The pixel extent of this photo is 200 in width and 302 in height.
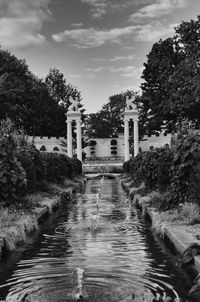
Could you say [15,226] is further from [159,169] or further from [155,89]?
[155,89]

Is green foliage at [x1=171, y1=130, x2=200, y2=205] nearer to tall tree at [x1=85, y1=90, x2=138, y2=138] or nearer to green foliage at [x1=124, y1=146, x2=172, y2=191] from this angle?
green foliage at [x1=124, y1=146, x2=172, y2=191]

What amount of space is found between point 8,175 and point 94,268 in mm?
4644

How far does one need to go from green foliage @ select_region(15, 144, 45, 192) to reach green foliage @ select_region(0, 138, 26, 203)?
2.34 m

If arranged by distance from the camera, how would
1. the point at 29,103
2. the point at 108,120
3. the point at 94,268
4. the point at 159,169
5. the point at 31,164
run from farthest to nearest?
the point at 108,120 → the point at 29,103 → the point at 31,164 → the point at 159,169 → the point at 94,268

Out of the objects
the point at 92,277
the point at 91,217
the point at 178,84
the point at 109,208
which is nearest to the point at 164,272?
the point at 92,277

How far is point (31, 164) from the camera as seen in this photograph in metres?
15.5

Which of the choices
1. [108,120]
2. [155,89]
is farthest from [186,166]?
[108,120]

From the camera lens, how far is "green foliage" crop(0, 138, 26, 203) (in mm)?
11273

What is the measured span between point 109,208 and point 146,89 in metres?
44.5

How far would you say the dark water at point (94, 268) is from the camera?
598 cm

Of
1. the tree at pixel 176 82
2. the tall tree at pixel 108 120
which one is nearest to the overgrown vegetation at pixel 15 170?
the tree at pixel 176 82

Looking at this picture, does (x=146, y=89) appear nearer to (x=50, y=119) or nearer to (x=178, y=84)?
(x=50, y=119)

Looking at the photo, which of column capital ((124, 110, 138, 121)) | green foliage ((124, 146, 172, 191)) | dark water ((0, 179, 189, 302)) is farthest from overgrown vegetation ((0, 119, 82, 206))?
column capital ((124, 110, 138, 121))

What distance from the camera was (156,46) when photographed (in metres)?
57.3
